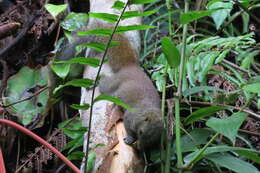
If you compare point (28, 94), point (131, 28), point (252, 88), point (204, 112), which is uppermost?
point (131, 28)

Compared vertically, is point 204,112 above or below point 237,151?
above

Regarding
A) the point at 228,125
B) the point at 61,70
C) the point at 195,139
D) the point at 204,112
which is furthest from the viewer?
the point at 61,70

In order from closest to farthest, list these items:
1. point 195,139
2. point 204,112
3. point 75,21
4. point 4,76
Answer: point 204,112 → point 195,139 → point 75,21 → point 4,76

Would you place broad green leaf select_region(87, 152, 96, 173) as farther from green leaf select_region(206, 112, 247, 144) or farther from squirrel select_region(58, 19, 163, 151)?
green leaf select_region(206, 112, 247, 144)

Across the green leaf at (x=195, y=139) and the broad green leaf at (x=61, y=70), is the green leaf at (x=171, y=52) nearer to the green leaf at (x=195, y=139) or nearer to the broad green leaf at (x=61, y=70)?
the green leaf at (x=195, y=139)

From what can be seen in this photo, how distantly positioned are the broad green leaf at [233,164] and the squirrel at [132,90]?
0.51 metres

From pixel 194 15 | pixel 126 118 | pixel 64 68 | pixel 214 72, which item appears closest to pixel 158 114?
pixel 126 118

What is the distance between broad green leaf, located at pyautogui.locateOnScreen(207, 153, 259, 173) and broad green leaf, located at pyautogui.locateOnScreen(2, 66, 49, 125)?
57.1 inches

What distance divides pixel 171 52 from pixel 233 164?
0.57 m

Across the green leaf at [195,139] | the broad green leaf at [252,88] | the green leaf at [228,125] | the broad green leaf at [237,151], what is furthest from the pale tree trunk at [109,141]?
the broad green leaf at [252,88]

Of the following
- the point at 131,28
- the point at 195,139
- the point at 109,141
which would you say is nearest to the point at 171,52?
the point at 131,28

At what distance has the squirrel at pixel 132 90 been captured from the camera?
8.07 ft

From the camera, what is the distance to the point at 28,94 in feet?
10.1

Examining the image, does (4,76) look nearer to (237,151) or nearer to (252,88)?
(237,151)
